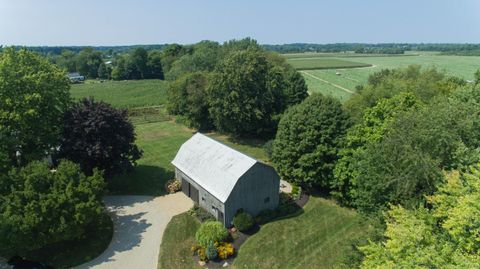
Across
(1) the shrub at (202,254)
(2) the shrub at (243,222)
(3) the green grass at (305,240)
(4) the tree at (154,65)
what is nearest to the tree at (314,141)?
(3) the green grass at (305,240)

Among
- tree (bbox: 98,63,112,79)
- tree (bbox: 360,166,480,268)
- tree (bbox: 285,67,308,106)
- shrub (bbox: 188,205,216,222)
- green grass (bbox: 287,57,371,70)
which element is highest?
green grass (bbox: 287,57,371,70)

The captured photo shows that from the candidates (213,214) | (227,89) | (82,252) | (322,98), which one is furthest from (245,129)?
(82,252)

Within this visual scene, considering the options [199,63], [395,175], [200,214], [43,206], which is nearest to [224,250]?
[200,214]

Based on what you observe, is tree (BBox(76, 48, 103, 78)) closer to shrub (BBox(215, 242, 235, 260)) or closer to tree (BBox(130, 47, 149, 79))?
tree (BBox(130, 47, 149, 79))

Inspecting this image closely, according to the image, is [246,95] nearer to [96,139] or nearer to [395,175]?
[96,139]

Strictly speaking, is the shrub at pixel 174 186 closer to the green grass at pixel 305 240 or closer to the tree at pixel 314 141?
the green grass at pixel 305 240

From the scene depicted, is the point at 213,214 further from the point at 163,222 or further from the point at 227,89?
the point at 227,89

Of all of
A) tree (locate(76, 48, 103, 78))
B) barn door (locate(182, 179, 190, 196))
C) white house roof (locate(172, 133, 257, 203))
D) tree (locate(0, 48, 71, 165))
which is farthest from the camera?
tree (locate(76, 48, 103, 78))

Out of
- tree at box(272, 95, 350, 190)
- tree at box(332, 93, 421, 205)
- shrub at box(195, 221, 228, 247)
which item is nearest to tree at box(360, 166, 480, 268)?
shrub at box(195, 221, 228, 247)
